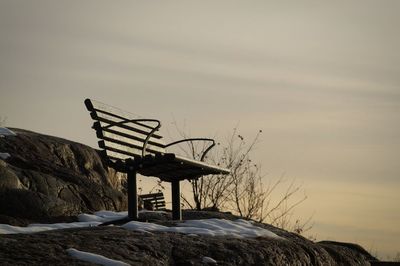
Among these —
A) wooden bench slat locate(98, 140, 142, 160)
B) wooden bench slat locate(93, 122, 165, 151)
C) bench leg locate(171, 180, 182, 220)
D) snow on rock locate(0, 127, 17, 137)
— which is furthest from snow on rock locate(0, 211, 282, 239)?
snow on rock locate(0, 127, 17, 137)

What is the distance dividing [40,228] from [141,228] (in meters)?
1.69

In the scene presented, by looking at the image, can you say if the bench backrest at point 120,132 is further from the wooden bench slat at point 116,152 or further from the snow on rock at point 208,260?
the snow on rock at point 208,260

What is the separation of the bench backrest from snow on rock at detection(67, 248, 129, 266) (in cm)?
281

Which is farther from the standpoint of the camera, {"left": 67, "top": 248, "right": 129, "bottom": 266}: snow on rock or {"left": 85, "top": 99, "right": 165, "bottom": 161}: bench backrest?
{"left": 85, "top": 99, "right": 165, "bottom": 161}: bench backrest

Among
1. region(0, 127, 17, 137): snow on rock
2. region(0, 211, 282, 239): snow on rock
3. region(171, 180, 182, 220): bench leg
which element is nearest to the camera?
region(0, 211, 282, 239): snow on rock

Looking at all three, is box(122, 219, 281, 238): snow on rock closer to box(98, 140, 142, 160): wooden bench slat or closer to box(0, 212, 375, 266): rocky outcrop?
box(0, 212, 375, 266): rocky outcrop

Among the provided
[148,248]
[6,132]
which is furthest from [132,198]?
[6,132]

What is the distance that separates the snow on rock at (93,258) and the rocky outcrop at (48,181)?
4.15 m

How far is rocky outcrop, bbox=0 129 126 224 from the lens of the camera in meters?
9.28

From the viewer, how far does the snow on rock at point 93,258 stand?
183 inches

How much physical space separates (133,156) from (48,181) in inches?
103

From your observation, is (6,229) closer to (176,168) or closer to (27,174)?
(176,168)

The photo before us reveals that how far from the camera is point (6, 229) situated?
272 inches

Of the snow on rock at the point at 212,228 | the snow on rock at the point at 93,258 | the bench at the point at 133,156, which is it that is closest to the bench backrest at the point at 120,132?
the bench at the point at 133,156
